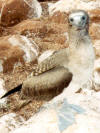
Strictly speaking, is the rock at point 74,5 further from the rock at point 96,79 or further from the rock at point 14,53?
the rock at point 96,79

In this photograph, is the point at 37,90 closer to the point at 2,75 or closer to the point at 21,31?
the point at 2,75

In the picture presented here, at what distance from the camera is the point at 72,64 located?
3307 mm

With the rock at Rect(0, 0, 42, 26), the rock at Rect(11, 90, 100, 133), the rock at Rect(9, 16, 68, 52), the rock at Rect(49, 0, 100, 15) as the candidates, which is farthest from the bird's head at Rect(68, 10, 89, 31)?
the rock at Rect(0, 0, 42, 26)

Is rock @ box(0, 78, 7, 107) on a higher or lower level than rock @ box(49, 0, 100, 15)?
lower

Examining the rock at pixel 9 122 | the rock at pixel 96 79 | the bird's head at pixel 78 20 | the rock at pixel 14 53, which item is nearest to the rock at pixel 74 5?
the rock at pixel 14 53

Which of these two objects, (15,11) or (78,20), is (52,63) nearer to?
(78,20)

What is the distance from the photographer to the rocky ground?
5.36 metres

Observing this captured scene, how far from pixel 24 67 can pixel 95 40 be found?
75.9 inches

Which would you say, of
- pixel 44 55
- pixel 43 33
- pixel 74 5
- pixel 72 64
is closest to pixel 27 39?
pixel 44 55

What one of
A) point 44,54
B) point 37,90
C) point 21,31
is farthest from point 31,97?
point 21,31

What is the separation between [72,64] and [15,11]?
18.7ft

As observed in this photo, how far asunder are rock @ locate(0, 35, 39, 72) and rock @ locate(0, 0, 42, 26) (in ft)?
6.59

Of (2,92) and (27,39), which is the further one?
(27,39)

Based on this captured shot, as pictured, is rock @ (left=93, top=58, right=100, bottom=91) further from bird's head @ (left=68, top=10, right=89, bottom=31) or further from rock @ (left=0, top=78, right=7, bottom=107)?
bird's head @ (left=68, top=10, right=89, bottom=31)
